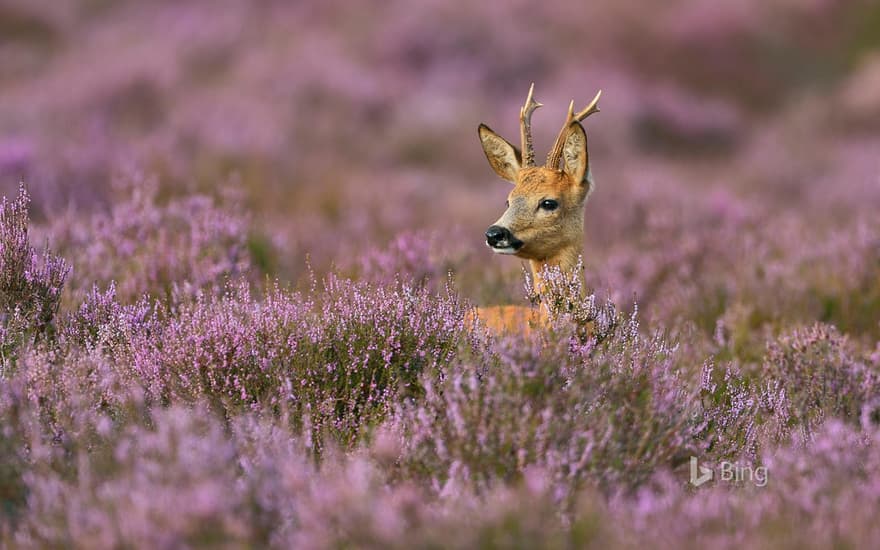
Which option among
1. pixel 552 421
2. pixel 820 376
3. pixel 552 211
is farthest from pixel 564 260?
pixel 552 421

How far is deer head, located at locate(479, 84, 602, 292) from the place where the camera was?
177 inches

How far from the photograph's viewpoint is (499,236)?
4.43 metres

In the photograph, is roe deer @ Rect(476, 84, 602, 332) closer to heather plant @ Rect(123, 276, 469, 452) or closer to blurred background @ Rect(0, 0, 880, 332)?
heather plant @ Rect(123, 276, 469, 452)

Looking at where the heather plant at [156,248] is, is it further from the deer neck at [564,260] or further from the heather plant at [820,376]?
the heather plant at [820,376]

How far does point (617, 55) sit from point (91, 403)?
15007 mm

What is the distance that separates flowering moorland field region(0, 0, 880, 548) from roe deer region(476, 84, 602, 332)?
284 millimetres

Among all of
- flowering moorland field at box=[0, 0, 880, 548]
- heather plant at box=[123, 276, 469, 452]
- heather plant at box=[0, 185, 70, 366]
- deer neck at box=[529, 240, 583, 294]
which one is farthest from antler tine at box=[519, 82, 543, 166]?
heather plant at box=[0, 185, 70, 366]

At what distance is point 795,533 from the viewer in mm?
2719

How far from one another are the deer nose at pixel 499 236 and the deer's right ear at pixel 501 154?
0.54 metres

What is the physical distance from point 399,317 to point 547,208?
917mm

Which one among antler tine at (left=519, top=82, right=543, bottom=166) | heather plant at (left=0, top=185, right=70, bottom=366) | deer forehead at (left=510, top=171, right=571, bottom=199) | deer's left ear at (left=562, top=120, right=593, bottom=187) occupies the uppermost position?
antler tine at (left=519, top=82, right=543, bottom=166)

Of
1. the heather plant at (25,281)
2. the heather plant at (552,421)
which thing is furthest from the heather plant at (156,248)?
the heather plant at (552,421)

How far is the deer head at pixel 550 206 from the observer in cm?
449

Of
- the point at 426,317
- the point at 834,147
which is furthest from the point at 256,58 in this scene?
the point at 426,317
